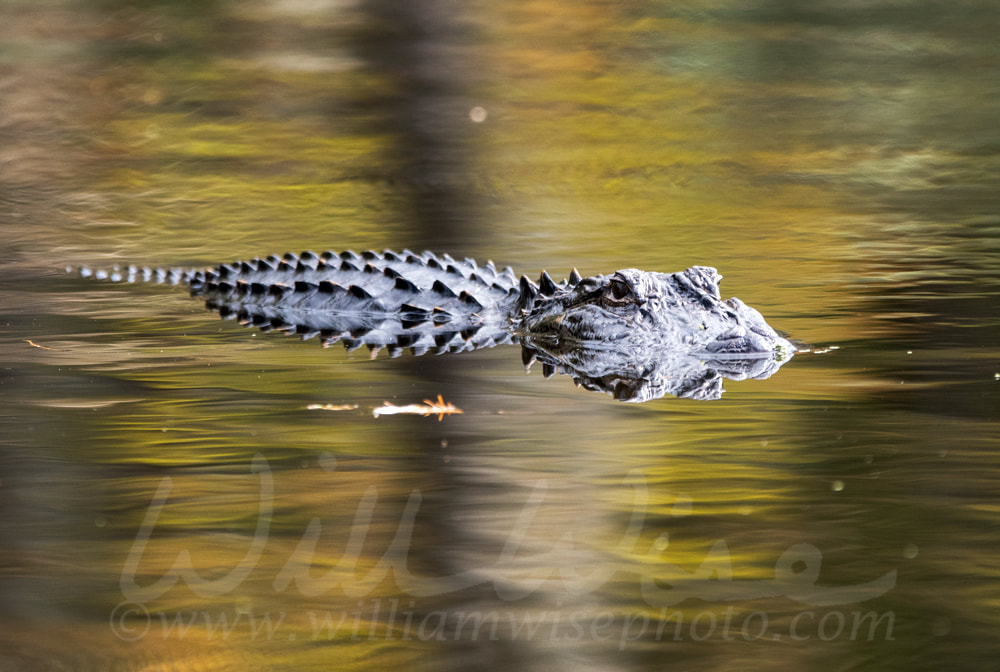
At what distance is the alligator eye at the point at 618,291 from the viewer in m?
6.80

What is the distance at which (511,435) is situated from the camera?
4.87 metres

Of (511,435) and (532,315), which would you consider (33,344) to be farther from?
(511,435)

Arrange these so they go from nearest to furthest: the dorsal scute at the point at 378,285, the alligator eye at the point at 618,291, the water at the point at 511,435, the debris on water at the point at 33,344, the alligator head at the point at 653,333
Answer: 1. the water at the point at 511,435
2. the alligator head at the point at 653,333
3. the alligator eye at the point at 618,291
4. the debris on water at the point at 33,344
5. the dorsal scute at the point at 378,285

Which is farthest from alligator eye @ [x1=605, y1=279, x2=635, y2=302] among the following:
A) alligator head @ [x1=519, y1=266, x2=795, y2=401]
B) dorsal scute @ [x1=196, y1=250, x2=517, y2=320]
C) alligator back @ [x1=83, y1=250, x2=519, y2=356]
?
dorsal scute @ [x1=196, y1=250, x2=517, y2=320]

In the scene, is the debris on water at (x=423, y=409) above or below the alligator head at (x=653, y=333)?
above

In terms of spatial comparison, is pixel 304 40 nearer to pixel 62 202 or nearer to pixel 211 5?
pixel 211 5

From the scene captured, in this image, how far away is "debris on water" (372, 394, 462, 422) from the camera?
17.2ft

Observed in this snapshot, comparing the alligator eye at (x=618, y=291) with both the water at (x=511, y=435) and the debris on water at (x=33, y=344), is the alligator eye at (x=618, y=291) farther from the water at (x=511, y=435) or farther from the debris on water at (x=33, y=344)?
the debris on water at (x=33, y=344)

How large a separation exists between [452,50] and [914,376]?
1621 cm

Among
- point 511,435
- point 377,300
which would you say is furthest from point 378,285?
point 511,435

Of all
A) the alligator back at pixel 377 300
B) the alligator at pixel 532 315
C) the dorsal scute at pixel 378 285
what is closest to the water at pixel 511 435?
the alligator at pixel 532 315

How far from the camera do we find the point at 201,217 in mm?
13188

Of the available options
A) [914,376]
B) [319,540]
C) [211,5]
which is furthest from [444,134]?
[319,540]

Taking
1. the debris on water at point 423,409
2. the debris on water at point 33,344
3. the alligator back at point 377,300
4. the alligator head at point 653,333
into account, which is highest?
the debris on water at point 423,409
